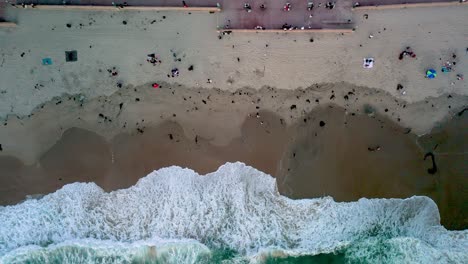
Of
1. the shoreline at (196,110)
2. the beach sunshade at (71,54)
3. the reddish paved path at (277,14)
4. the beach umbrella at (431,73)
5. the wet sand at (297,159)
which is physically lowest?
the wet sand at (297,159)

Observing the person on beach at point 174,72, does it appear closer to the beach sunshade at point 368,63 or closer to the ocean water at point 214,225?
the ocean water at point 214,225

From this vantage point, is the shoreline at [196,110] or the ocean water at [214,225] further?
the shoreline at [196,110]

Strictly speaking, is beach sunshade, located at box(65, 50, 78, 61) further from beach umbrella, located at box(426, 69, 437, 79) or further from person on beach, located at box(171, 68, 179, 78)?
beach umbrella, located at box(426, 69, 437, 79)

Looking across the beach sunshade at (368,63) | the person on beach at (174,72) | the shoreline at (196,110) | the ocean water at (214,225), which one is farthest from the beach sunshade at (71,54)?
the beach sunshade at (368,63)

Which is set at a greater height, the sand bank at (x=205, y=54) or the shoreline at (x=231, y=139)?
the sand bank at (x=205, y=54)

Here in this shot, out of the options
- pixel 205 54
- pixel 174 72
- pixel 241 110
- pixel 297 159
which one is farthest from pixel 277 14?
pixel 297 159

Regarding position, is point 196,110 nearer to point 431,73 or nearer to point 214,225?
point 214,225

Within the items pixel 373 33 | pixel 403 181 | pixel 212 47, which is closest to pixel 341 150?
pixel 403 181

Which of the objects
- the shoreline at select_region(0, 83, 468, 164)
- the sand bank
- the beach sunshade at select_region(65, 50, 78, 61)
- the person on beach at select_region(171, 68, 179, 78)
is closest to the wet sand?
the shoreline at select_region(0, 83, 468, 164)
